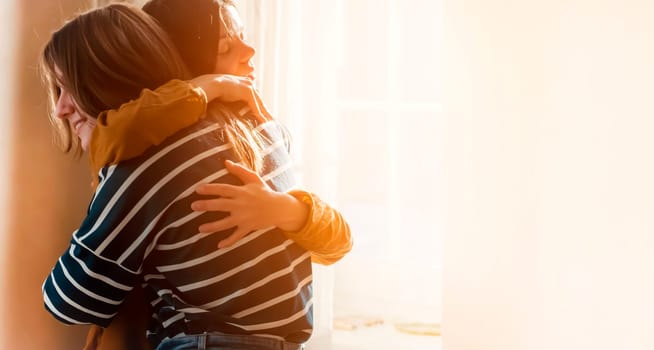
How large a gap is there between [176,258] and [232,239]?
0.29ft

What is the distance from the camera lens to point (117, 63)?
1032mm

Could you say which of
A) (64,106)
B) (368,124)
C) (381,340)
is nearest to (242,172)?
(64,106)

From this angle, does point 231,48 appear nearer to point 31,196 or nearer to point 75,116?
point 75,116

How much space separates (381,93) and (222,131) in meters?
0.50

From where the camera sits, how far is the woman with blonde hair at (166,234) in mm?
958

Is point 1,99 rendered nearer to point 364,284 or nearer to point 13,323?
point 13,323

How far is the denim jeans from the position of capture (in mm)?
983

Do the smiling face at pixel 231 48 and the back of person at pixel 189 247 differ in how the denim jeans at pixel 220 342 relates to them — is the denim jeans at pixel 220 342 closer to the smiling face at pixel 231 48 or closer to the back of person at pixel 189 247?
the back of person at pixel 189 247

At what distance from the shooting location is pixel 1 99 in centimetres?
128

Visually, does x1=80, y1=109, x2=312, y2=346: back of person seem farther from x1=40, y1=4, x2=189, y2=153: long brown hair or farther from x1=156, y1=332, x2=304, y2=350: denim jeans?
x1=40, y1=4, x2=189, y2=153: long brown hair

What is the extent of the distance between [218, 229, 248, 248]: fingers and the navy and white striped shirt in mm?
13

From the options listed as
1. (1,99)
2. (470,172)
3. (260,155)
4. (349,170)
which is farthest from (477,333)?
(1,99)

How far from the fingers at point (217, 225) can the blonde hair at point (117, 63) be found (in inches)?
4.2

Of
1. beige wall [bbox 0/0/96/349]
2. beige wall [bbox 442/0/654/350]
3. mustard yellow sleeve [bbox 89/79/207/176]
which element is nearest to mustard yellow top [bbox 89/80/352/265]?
mustard yellow sleeve [bbox 89/79/207/176]
